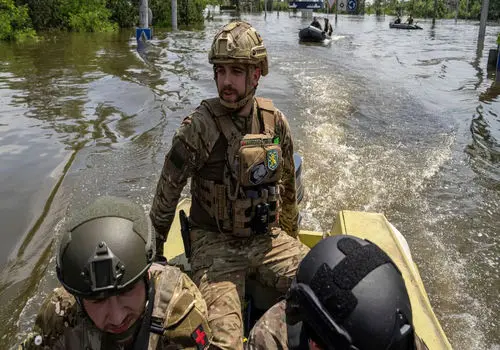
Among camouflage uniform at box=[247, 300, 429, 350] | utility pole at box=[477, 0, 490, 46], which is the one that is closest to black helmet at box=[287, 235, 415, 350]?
camouflage uniform at box=[247, 300, 429, 350]

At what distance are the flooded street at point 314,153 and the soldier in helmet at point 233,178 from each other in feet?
6.63

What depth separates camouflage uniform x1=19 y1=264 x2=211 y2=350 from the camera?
206cm

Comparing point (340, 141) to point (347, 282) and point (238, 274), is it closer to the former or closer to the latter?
point (238, 274)

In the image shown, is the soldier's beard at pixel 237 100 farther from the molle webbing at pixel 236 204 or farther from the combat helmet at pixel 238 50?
the molle webbing at pixel 236 204

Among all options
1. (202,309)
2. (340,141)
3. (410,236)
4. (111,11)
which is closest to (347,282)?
(202,309)

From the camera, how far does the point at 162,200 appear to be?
10.3 feet

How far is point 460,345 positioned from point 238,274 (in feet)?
7.80

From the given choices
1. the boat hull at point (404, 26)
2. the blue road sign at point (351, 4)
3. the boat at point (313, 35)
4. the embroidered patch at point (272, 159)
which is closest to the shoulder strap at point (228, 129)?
the embroidered patch at point (272, 159)

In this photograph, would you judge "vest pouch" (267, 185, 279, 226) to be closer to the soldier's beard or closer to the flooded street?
the soldier's beard

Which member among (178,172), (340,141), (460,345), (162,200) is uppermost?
(178,172)

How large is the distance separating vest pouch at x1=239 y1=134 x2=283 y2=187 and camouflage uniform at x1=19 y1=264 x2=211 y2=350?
99 centimetres

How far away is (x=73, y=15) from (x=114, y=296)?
26.6 m

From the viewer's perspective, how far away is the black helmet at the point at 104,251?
6.02 feet

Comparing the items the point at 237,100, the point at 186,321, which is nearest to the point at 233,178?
the point at 237,100
